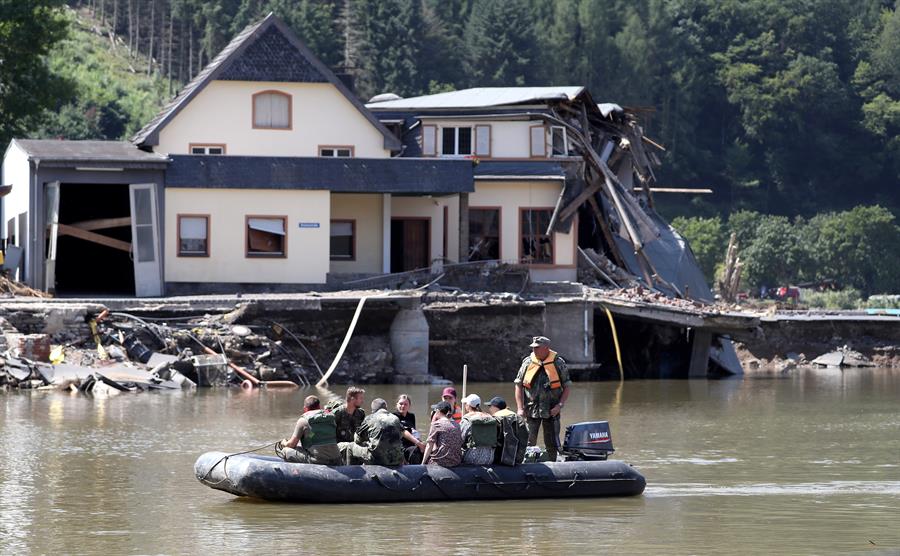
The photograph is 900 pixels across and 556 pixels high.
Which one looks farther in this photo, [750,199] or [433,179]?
[750,199]

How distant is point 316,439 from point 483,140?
28853mm

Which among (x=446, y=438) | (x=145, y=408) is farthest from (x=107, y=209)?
(x=446, y=438)

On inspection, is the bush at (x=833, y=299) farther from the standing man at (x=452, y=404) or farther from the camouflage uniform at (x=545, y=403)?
the standing man at (x=452, y=404)

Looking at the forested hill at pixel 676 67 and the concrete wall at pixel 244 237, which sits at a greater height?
the forested hill at pixel 676 67

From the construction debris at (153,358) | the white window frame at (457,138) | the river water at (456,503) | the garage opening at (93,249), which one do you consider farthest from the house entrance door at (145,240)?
the white window frame at (457,138)

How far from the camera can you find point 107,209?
49.2 meters

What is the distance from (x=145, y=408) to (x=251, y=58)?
16.5m

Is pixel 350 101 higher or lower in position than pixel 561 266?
higher

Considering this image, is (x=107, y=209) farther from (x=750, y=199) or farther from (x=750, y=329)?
(x=750, y=199)

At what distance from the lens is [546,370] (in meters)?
24.1

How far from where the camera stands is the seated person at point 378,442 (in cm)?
2216

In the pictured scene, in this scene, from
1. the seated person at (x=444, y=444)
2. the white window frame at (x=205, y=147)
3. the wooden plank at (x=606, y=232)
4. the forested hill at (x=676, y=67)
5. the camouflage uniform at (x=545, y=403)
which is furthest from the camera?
the forested hill at (x=676, y=67)

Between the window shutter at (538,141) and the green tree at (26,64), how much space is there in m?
17.7

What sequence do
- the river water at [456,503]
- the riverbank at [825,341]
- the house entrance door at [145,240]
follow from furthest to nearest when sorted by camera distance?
the riverbank at [825,341] < the house entrance door at [145,240] < the river water at [456,503]
